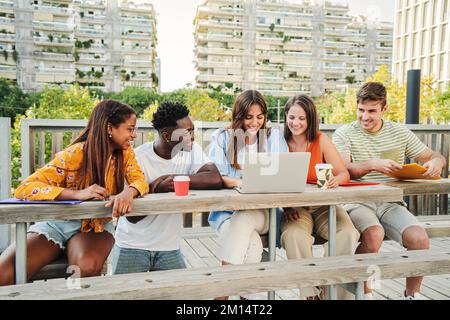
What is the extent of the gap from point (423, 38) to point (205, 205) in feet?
153

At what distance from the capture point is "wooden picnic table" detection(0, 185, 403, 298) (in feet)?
4.98

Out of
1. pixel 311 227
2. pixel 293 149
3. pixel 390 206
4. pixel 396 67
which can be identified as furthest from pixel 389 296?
pixel 396 67

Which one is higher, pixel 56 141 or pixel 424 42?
pixel 424 42

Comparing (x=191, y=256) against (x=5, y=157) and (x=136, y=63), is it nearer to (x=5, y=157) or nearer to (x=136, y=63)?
(x=5, y=157)

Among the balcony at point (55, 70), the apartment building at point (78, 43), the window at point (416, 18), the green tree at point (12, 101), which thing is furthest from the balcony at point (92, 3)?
the window at point (416, 18)

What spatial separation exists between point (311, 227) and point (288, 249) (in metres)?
0.17

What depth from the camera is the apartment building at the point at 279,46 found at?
64.9 metres

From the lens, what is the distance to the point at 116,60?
61.8 m

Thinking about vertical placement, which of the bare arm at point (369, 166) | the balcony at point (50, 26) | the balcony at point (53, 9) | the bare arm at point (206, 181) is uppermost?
the balcony at point (53, 9)

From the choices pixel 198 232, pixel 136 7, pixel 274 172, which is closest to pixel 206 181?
pixel 274 172

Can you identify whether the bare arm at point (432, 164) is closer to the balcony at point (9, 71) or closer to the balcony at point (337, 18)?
the balcony at point (9, 71)

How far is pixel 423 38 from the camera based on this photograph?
42688 millimetres

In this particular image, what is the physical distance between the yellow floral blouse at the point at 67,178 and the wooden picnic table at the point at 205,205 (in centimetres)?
7

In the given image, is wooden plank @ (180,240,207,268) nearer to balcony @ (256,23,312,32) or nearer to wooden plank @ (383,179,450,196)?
wooden plank @ (383,179,450,196)
